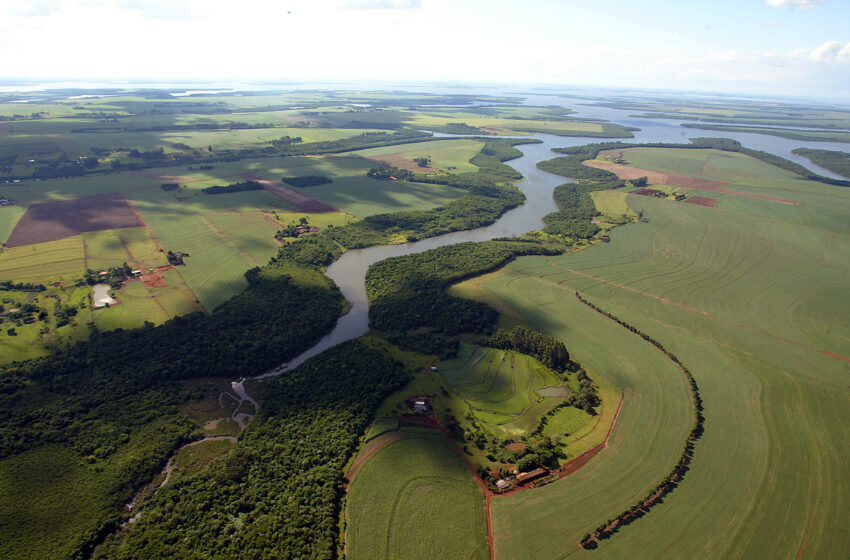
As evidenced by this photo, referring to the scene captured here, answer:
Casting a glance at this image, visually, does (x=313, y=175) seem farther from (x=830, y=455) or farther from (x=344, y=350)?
(x=830, y=455)

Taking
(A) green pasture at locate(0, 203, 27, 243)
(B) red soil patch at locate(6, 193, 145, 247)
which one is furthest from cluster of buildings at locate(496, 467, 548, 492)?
(A) green pasture at locate(0, 203, 27, 243)

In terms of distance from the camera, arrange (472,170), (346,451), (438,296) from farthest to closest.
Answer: (472,170) → (438,296) → (346,451)

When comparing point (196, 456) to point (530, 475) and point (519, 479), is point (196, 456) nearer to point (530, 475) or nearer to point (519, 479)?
point (519, 479)

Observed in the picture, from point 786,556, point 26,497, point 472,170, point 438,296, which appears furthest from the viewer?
point 472,170

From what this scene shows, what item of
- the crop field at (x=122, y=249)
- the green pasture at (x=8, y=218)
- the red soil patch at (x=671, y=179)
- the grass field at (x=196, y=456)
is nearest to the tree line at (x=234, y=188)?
the crop field at (x=122, y=249)

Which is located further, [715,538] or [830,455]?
[830,455]

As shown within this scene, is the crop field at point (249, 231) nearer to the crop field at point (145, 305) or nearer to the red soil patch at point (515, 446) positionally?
the crop field at point (145, 305)

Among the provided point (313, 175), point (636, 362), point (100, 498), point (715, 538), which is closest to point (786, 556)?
point (715, 538)
